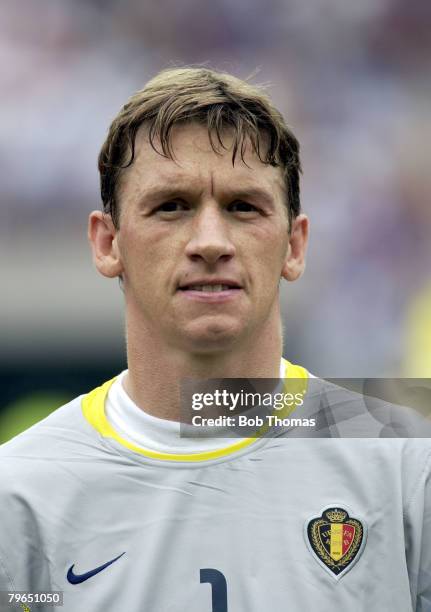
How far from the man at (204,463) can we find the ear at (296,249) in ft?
0.15

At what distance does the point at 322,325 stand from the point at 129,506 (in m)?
4.56

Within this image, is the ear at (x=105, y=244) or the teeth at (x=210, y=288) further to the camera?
the ear at (x=105, y=244)

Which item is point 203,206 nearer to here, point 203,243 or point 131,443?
point 203,243

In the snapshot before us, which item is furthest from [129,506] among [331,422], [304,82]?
[304,82]

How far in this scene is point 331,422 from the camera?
8.18ft

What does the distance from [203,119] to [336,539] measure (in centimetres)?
121

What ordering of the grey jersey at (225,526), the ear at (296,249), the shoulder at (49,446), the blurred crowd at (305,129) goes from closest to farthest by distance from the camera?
1. the grey jersey at (225,526)
2. the shoulder at (49,446)
3. the ear at (296,249)
4. the blurred crowd at (305,129)

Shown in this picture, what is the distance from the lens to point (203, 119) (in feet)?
8.00

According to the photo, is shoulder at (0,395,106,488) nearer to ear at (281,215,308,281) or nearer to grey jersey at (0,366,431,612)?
grey jersey at (0,366,431,612)

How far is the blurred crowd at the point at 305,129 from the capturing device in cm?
695

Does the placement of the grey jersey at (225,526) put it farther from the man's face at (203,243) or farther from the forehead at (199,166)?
the forehead at (199,166)

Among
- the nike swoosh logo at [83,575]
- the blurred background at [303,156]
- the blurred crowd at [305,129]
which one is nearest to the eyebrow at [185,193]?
the nike swoosh logo at [83,575]

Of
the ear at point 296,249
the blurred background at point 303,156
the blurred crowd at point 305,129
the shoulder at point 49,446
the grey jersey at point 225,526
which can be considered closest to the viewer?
the grey jersey at point 225,526

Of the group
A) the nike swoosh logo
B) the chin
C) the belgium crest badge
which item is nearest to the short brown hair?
the chin
